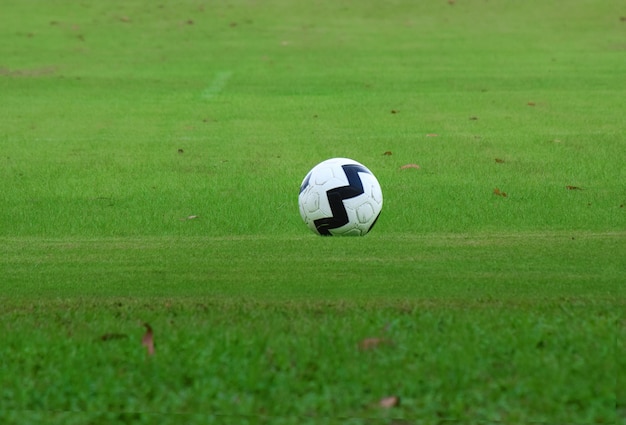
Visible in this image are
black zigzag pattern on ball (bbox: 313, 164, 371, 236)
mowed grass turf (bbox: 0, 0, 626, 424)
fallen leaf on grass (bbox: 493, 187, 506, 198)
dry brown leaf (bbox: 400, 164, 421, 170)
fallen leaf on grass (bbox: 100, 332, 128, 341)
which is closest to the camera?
mowed grass turf (bbox: 0, 0, 626, 424)

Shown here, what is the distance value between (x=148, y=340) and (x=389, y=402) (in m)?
1.42

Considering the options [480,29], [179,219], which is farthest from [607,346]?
[480,29]

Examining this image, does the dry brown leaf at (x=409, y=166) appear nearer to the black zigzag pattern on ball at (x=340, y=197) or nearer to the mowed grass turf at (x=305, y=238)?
the mowed grass turf at (x=305, y=238)

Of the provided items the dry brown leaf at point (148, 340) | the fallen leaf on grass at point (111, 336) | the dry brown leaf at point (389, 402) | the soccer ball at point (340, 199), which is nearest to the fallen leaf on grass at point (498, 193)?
the soccer ball at point (340, 199)

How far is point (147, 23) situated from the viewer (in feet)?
74.1

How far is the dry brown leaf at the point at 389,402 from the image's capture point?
4.10m

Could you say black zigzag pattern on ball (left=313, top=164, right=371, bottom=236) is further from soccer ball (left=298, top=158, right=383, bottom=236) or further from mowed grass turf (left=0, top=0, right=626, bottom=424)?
mowed grass turf (left=0, top=0, right=626, bottom=424)

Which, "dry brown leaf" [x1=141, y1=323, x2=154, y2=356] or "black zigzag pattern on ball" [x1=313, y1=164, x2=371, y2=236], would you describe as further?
"black zigzag pattern on ball" [x1=313, y1=164, x2=371, y2=236]

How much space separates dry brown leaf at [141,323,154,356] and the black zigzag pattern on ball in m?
2.34

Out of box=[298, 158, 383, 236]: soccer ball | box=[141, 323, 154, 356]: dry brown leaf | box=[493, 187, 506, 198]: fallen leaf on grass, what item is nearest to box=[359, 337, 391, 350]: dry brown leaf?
box=[141, 323, 154, 356]: dry brown leaf

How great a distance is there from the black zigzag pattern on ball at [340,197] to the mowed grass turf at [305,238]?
0.16 m

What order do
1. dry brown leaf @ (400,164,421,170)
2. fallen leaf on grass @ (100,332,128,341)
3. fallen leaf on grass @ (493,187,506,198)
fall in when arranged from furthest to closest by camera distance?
1. dry brown leaf @ (400,164,421,170)
2. fallen leaf on grass @ (493,187,506,198)
3. fallen leaf on grass @ (100,332,128,341)

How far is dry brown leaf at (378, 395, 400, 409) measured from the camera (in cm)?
410

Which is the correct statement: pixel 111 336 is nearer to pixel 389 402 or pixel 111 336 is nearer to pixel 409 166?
pixel 389 402
